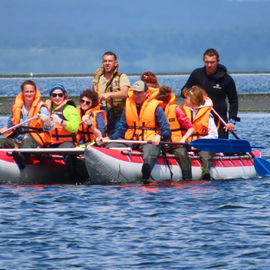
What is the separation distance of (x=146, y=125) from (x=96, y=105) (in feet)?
3.17

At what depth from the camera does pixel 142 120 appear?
46.0ft

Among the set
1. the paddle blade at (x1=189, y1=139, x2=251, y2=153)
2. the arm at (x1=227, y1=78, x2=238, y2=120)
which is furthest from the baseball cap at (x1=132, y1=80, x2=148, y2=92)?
the arm at (x1=227, y1=78, x2=238, y2=120)

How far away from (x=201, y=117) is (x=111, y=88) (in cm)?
175

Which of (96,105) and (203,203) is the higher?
(96,105)

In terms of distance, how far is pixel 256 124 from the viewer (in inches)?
1312

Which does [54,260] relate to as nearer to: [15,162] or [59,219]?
[59,219]

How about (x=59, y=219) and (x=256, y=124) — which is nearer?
(x=59, y=219)

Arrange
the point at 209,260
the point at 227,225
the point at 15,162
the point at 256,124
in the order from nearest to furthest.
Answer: the point at 209,260, the point at 227,225, the point at 15,162, the point at 256,124

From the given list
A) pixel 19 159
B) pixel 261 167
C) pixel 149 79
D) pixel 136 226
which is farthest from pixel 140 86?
pixel 136 226

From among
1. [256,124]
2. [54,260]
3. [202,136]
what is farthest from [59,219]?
[256,124]

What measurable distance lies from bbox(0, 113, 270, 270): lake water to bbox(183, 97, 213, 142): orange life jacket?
935mm

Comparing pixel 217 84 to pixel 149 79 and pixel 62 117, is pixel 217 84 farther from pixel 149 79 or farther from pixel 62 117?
pixel 62 117

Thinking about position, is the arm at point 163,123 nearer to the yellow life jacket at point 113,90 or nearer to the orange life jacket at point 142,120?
the orange life jacket at point 142,120

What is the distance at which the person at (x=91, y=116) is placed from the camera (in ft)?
45.9
